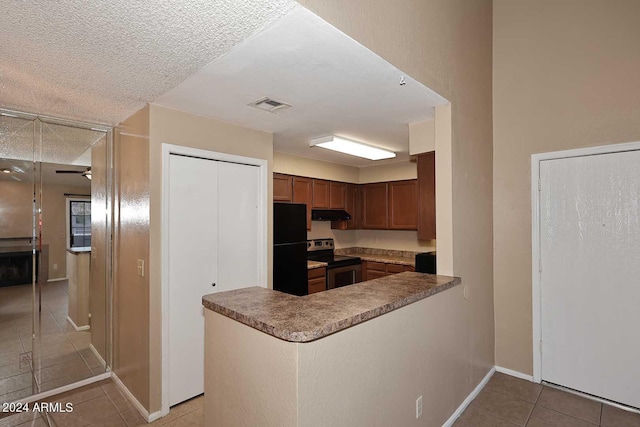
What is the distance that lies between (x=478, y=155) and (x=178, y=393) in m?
3.28

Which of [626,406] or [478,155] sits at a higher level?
[478,155]

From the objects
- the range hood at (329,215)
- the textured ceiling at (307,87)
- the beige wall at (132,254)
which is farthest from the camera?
the range hood at (329,215)

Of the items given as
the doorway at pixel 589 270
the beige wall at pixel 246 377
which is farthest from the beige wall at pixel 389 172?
the beige wall at pixel 246 377

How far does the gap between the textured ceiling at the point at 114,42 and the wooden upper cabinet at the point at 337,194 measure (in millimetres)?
3130

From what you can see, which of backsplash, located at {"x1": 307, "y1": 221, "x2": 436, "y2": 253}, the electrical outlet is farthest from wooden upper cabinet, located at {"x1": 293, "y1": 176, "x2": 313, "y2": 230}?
the electrical outlet

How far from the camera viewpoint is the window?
9.77ft

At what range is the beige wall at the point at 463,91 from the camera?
1777 mm

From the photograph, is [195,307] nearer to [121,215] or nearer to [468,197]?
[121,215]

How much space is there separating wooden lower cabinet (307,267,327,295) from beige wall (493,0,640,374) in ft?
7.01

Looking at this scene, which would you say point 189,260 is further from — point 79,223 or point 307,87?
point 307,87

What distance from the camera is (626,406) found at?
252cm

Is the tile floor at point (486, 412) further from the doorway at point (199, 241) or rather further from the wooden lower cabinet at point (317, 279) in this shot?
the wooden lower cabinet at point (317, 279)

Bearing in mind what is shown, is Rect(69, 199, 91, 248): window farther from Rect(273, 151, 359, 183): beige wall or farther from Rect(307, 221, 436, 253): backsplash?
Rect(307, 221, 436, 253): backsplash

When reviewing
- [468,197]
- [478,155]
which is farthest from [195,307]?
[478,155]
